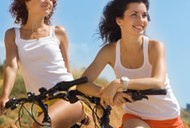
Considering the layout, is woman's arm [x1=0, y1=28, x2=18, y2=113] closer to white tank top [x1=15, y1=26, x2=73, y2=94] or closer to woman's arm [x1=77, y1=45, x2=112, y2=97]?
white tank top [x1=15, y1=26, x2=73, y2=94]

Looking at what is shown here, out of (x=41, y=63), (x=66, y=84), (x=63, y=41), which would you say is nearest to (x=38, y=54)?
(x=41, y=63)

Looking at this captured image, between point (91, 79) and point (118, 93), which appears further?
point (91, 79)

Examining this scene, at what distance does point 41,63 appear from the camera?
5496mm

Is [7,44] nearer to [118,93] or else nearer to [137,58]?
[137,58]

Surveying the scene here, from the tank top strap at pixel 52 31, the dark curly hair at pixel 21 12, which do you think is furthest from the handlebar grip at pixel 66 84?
the dark curly hair at pixel 21 12

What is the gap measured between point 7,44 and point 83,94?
1470mm

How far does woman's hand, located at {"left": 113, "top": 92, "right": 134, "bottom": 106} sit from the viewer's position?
13.3 ft

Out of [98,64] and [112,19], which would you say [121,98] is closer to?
[98,64]

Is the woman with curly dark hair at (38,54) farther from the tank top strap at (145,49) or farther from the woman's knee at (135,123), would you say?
the tank top strap at (145,49)

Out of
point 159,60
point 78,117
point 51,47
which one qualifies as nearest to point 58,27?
point 51,47

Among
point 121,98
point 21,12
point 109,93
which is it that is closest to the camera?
point 121,98

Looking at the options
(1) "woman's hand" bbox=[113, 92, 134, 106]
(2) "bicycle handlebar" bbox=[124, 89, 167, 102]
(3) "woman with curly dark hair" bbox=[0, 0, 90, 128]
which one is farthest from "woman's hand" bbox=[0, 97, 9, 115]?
(2) "bicycle handlebar" bbox=[124, 89, 167, 102]

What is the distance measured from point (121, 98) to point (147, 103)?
2.27 ft

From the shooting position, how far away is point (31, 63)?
18.1 feet
